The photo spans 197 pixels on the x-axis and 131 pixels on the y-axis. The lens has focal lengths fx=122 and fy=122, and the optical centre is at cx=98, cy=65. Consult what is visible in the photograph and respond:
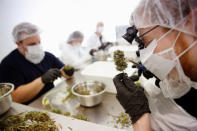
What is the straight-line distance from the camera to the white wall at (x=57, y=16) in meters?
3.00

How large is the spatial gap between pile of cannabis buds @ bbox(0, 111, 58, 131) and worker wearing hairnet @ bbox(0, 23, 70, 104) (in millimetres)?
811

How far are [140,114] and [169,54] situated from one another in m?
0.43

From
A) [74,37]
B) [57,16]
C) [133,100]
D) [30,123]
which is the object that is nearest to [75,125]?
[30,123]

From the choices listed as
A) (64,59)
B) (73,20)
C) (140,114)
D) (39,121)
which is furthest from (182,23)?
(73,20)

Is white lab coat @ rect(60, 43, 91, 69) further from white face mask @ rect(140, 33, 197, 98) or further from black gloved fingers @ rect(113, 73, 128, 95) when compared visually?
white face mask @ rect(140, 33, 197, 98)

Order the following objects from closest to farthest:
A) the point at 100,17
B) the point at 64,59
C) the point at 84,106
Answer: the point at 84,106 → the point at 64,59 → the point at 100,17

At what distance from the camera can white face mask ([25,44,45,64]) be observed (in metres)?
1.87

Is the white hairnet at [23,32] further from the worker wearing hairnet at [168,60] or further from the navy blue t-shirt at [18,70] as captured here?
the worker wearing hairnet at [168,60]

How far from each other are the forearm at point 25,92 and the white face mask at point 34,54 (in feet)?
1.53

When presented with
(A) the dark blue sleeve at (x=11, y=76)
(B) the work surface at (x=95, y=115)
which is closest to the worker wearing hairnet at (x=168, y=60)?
(B) the work surface at (x=95, y=115)

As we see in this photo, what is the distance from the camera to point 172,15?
64 cm

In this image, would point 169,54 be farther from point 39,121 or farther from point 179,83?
point 39,121

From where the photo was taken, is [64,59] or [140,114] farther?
[64,59]

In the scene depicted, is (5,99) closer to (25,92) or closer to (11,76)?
(25,92)
